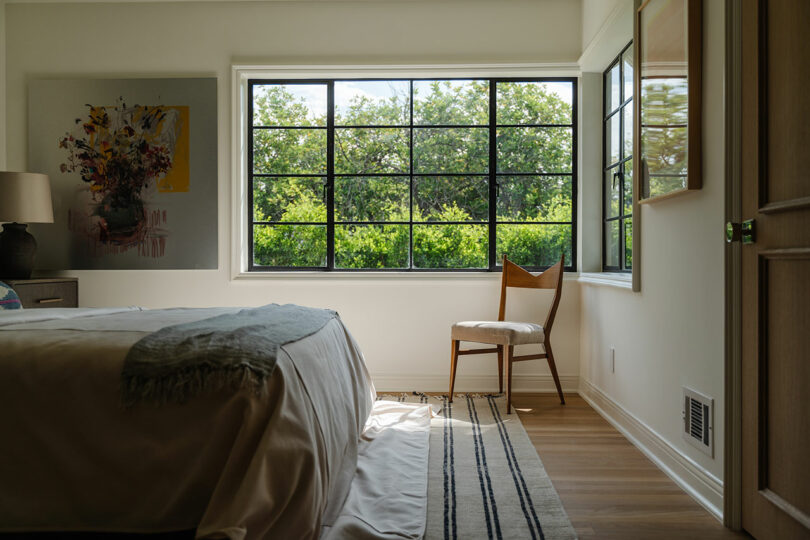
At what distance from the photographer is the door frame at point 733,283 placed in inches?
69.5

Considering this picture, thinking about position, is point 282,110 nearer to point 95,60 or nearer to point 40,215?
point 95,60

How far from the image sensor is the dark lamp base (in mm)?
3447

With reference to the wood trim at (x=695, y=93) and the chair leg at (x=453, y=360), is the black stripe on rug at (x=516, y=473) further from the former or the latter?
the wood trim at (x=695, y=93)

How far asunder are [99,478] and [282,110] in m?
2.97

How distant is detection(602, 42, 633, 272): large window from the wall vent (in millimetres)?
1067

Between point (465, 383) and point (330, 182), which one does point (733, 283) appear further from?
point (330, 182)

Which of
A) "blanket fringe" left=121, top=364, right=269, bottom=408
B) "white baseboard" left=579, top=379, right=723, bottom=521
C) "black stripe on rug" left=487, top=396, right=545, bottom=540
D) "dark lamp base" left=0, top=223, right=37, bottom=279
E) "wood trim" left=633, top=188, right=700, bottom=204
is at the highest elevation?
"wood trim" left=633, top=188, right=700, bottom=204

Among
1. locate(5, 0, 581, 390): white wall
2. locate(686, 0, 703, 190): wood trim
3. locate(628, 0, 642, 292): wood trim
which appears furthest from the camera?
locate(5, 0, 581, 390): white wall

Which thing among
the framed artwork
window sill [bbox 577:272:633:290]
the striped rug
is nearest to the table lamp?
the framed artwork

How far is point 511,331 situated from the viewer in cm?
321

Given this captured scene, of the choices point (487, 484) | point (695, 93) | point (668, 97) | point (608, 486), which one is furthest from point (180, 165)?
point (608, 486)

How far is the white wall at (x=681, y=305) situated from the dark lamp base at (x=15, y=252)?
3544 mm

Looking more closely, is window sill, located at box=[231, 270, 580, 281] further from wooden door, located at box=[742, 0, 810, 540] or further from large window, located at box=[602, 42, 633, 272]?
wooden door, located at box=[742, 0, 810, 540]

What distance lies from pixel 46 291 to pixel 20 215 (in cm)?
49
